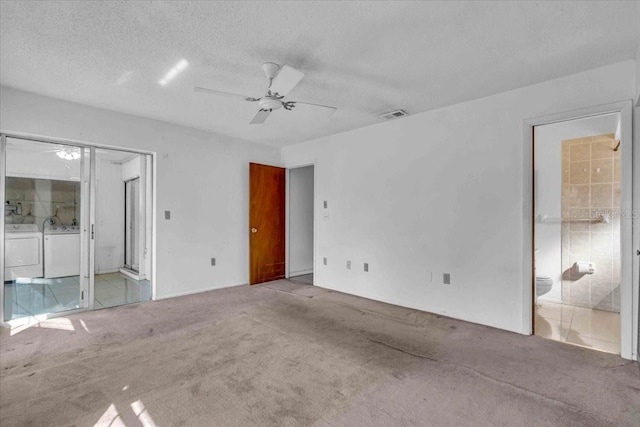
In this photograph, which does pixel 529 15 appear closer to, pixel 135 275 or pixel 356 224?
pixel 356 224

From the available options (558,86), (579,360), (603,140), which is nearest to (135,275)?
(579,360)

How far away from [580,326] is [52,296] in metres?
6.28

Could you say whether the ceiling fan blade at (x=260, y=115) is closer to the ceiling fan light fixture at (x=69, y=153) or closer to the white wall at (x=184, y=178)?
the white wall at (x=184, y=178)

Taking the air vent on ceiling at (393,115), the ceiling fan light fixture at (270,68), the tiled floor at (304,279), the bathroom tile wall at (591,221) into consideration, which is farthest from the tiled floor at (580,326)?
the ceiling fan light fixture at (270,68)

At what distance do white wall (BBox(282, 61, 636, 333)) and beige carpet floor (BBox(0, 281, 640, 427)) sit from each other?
1.67 ft

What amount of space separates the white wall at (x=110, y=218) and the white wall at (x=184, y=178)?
5.51 ft

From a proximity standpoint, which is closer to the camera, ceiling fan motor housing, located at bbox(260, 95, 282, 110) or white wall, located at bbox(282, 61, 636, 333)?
ceiling fan motor housing, located at bbox(260, 95, 282, 110)

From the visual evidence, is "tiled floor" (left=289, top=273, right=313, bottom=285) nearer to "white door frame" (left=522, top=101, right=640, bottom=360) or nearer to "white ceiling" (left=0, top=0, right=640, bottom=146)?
"white ceiling" (left=0, top=0, right=640, bottom=146)

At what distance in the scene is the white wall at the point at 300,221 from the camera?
240 inches

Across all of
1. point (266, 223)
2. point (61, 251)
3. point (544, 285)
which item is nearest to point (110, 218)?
point (61, 251)

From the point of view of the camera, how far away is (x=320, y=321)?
11.7 feet

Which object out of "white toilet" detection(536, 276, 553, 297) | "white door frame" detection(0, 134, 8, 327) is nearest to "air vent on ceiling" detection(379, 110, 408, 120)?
"white toilet" detection(536, 276, 553, 297)

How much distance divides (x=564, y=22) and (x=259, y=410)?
3279mm

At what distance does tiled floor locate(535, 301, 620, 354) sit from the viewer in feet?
9.77
